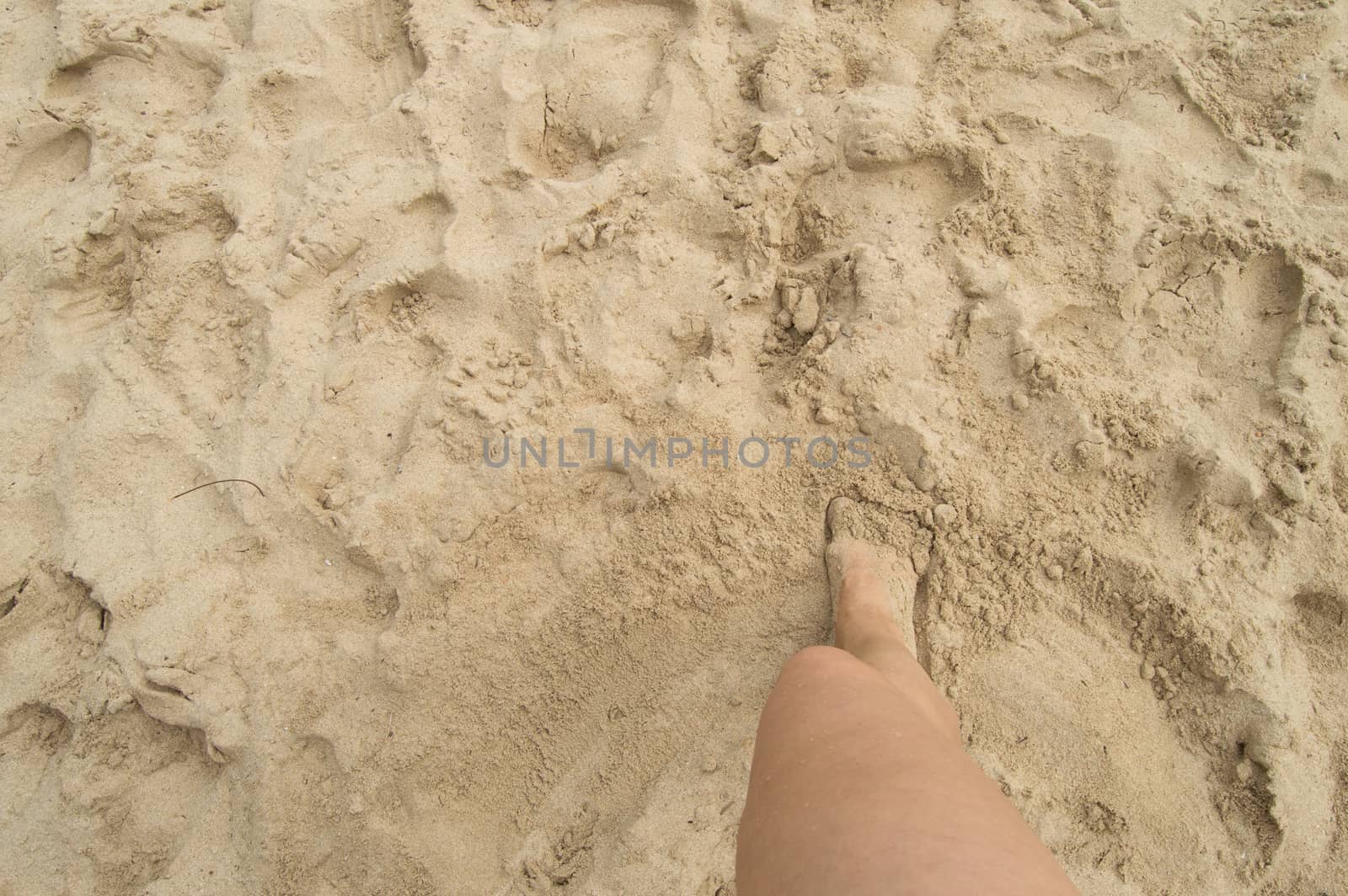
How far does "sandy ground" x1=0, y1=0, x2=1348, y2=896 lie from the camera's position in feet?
4.82

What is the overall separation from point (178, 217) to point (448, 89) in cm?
80

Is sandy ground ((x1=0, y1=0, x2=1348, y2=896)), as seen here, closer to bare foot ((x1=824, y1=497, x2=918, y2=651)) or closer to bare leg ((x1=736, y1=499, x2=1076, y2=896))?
bare foot ((x1=824, y1=497, x2=918, y2=651))

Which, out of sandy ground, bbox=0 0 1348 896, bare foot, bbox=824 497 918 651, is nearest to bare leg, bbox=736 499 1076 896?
bare foot, bbox=824 497 918 651

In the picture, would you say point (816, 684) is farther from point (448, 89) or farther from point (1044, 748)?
point (448, 89)

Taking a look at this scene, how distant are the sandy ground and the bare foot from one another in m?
0.05

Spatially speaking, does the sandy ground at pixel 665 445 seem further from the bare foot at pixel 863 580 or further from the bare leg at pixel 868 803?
the bare leg at pixel 868 803

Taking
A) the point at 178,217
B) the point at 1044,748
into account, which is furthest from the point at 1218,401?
the point at 178,217

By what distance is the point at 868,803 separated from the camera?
2.96 ft

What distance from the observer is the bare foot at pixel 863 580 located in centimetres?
143

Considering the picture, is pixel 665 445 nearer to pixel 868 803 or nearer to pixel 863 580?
pixel 863 580

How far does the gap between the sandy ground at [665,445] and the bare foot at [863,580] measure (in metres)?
0.05

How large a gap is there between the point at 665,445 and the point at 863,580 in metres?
0.52

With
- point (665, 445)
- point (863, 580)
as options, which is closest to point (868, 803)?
point (863, 580)

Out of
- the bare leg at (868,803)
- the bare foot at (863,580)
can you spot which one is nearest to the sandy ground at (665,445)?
the bare foot at (863,580)
